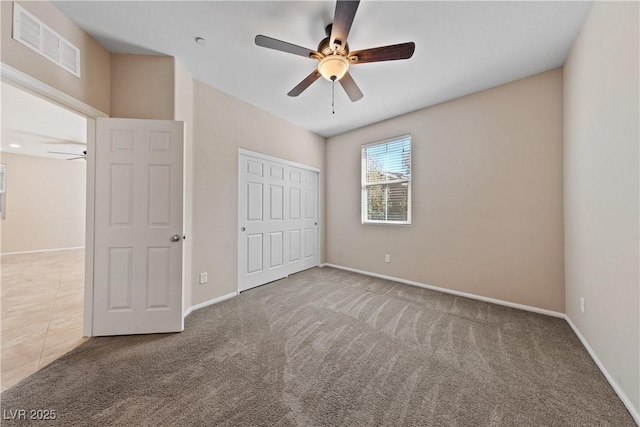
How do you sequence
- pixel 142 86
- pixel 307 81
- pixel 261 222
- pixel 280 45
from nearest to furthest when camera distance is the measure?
pixel 280 45
pixel 307 81
pixel 142 86
pixel 261 222

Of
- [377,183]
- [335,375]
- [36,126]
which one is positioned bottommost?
[335,375]

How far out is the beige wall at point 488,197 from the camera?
2.48 metres

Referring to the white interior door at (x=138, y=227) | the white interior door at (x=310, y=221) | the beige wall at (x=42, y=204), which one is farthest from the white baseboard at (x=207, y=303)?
the beige wall at (x=42, y=204)

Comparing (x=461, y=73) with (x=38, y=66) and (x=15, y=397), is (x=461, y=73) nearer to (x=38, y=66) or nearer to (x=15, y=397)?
(x=38, y=66)

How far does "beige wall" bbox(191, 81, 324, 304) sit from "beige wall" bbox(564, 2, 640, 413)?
3460 mm

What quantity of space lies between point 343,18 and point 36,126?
559 cm

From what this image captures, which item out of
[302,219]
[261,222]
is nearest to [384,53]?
[261,222]

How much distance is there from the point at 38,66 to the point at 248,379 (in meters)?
2.75

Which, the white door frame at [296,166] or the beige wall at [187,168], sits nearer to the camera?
the beige wall at [187,168]

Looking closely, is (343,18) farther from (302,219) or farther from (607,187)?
(302,219)

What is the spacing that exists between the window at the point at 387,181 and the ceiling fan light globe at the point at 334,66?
2028 mm

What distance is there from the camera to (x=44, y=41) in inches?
67.1

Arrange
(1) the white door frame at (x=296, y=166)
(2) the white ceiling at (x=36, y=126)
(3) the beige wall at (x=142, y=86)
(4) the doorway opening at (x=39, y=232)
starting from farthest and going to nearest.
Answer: (1) the white door frame at (x=296, y=166), (2) the white ceiling at (x=36, y=126), (3) the beige wall at (x=142, y=86), (4) the doorway opening at (x=39, y=232)

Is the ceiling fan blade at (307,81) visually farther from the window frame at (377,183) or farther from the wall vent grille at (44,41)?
the window frame at (377,183)
